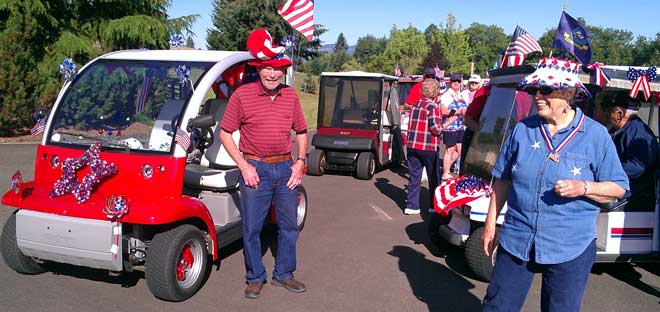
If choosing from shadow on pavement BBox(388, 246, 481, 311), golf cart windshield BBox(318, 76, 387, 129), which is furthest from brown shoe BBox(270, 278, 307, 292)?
golf cart windshield BBox(318, 76, 387, 129)

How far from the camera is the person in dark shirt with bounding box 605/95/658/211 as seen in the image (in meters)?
4.72

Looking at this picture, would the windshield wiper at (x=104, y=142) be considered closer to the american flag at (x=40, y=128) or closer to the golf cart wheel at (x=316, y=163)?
the american flag at (x=40, y=128)

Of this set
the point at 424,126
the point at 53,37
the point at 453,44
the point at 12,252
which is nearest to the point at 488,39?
the point at 453,44

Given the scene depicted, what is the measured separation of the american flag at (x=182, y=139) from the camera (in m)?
4.38

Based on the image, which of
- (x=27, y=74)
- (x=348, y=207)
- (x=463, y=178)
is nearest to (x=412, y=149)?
(x=348, y=207)

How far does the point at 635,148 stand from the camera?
4.72 m

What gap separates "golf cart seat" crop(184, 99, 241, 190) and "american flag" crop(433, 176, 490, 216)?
184 cm

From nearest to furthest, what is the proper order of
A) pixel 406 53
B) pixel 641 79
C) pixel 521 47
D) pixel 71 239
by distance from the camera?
pixel 71 239
pixel 641 79
pixel 521 47
pixel 406 53

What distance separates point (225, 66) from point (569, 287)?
133 inches

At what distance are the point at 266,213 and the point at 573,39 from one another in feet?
12.8

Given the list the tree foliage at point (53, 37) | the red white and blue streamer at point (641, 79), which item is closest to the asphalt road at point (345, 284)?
the red white and blue streamer at point (641, 79)

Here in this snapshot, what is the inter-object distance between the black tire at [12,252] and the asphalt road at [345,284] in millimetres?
138

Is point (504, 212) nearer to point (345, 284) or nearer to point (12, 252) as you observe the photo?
point (345, 284)

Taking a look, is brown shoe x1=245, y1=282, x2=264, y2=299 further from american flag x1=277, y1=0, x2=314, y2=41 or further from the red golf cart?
american flag x1=277, y1=0, x2=314, y2=41
